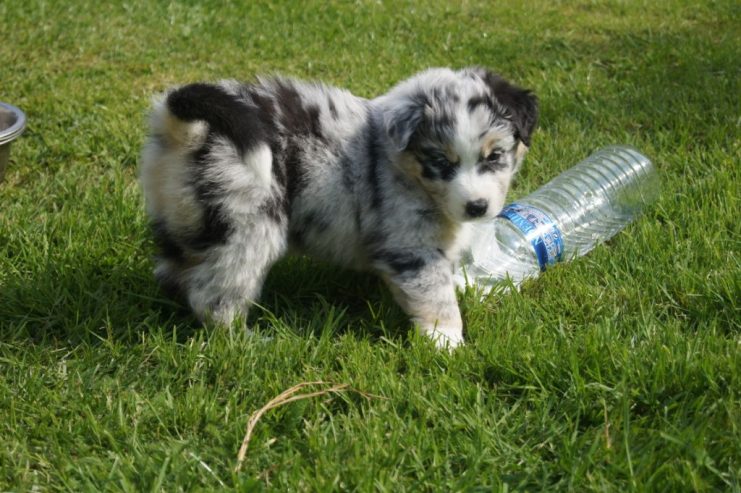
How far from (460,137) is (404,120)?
0.26m

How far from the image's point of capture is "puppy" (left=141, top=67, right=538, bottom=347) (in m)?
3.30

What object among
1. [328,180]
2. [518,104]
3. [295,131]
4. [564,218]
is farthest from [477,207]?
[564,218]

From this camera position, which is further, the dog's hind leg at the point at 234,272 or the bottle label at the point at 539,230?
the bottle label at the point at 539,230

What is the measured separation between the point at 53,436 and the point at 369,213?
1565 mm

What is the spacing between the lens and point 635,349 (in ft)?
10.6

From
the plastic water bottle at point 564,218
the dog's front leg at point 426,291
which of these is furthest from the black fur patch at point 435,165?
the plastic water bottle at point 564,218

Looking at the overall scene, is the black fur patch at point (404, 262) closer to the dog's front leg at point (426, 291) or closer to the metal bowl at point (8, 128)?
the dog's front leg at point (426, 291)

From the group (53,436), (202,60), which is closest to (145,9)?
(202,60)

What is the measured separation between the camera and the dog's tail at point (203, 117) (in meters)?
3.20

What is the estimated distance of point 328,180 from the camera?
3551mm

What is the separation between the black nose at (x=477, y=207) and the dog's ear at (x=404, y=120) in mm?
377

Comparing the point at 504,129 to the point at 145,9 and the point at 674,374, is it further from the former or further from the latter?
the point at 145,9

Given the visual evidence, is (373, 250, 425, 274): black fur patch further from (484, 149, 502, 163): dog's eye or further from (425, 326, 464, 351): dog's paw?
(484, 149, 502, 163): dog's eye

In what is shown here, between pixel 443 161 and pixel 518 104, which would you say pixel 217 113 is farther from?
pixel 518 104
